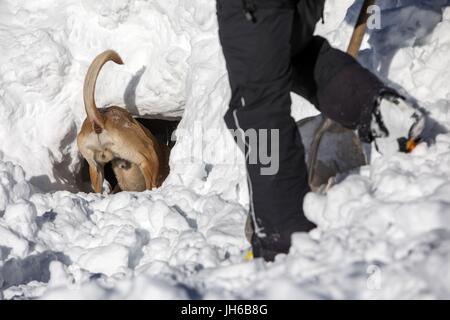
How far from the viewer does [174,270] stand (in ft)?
5.25

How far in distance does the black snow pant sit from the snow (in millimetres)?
92

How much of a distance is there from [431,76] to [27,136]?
2568 millimetres

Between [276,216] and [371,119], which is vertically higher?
[371,119]

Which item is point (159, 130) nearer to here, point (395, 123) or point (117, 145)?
point (117, 145)

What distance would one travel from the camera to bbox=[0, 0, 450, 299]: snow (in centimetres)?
135

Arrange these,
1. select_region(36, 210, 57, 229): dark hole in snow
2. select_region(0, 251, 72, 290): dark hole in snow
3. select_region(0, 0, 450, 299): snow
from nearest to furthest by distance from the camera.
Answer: select_region(0, 0, 450, 299): snow, select_region(0, 251, 72, 290): dark hole in snow, select_region(36, 210, 57, 229): dark hole in snow

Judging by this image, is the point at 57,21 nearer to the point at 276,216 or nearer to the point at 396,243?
the point at 276,216

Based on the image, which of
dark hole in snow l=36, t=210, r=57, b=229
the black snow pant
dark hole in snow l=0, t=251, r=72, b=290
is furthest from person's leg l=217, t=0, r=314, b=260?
dark hole in snow l=36, t=210, r=57, b=229

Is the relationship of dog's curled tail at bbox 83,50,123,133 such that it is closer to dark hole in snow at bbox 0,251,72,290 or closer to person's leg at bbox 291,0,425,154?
dark hole in snow at bbox 0,251,72,290

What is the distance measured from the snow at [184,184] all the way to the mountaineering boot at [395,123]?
0.16 feet

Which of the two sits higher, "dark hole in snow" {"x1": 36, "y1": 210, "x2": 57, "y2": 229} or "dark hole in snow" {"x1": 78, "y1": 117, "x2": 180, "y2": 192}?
"dark hole in snow" {"x1": 78, "y1": 117, "x2": 180, "y2": 192}

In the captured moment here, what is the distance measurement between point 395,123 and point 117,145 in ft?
7.85

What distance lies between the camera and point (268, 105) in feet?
5.23
